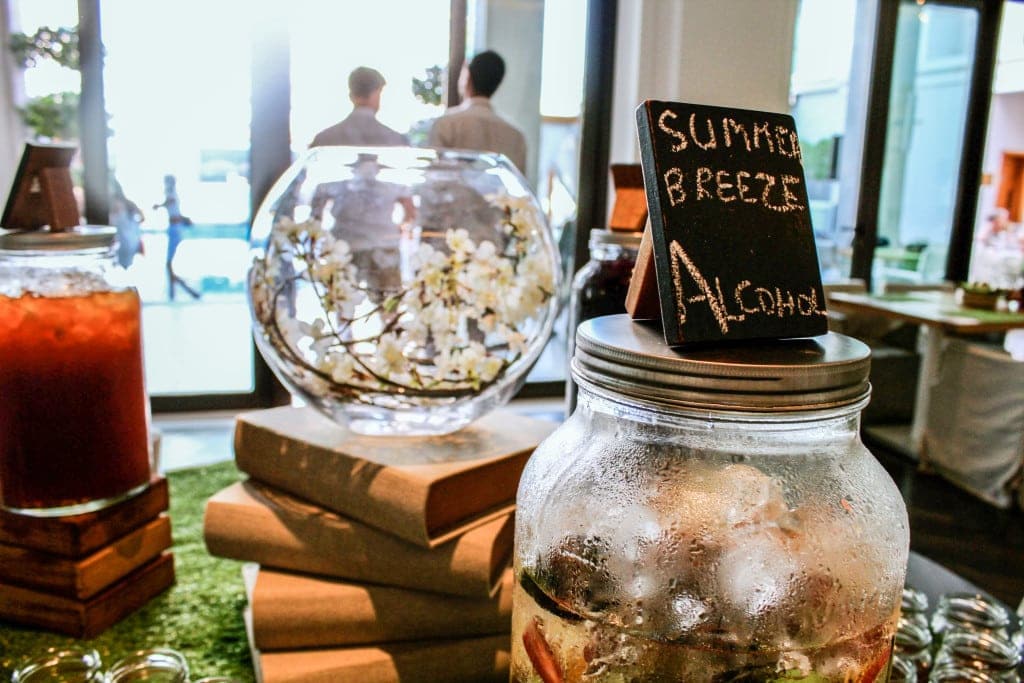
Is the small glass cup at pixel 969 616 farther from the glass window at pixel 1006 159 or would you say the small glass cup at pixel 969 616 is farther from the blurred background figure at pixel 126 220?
the glass window at pixel 1006 159

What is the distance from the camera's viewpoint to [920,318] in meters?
3.43

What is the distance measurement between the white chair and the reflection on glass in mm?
1449

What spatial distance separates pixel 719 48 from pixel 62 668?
3212 millimetres

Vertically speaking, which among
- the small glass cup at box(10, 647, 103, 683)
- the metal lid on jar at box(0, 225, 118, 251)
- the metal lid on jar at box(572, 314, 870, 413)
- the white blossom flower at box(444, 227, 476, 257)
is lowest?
the small glass cup at box(10, 647, 103, 683)

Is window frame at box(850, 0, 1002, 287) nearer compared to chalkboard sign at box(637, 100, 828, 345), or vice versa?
chalkboard sign at box(637, 100, 828, 345)

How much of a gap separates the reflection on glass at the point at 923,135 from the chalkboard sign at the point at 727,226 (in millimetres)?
4848

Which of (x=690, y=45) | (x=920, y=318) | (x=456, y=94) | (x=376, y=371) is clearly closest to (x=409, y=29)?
(x=456, y=94)

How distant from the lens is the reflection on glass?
16.3ft

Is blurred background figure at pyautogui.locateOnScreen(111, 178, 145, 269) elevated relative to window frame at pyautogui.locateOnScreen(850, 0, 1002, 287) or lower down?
lower down

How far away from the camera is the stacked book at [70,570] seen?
88 cm

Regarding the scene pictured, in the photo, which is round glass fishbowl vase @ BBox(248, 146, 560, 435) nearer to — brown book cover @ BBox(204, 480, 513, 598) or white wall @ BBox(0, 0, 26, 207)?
brown book cover @ BBox(204, 480, 513, 598)

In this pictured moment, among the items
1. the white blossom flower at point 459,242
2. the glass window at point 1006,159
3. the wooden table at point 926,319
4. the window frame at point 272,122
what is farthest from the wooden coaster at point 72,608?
the glass window at point 1006,159

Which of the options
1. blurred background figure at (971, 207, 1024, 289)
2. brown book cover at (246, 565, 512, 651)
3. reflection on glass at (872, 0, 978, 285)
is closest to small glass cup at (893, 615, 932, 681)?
brown book cover at (246, 565, 512, 651)

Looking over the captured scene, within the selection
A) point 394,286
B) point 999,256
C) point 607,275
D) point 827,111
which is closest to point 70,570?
point 394,286
